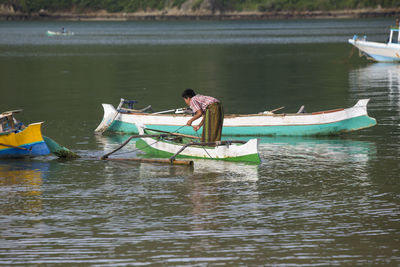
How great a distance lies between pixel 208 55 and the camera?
247 ft

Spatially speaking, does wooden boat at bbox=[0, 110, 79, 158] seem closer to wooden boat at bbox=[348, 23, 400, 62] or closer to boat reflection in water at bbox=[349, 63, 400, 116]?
boat reflection in water at bbox=[349, 63, 400, 116]

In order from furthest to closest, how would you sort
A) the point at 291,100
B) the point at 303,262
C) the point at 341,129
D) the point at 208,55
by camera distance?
the point at 208,55
the point at 291,100
the point at 341,129
the point at 303,262

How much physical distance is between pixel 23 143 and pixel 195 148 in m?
4.82

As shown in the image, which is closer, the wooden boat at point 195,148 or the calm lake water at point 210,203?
the calm lake water at point 210,203

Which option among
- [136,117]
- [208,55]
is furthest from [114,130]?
[208,55]

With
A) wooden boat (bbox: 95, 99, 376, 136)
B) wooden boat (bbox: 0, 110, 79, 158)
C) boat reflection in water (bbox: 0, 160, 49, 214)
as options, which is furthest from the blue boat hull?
boat reflection in water (bbox: 0, 160, 49, 214)

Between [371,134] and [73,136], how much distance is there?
10.2m

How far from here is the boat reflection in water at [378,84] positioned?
34.6 meters

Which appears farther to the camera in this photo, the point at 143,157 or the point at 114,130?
the point at 114,130

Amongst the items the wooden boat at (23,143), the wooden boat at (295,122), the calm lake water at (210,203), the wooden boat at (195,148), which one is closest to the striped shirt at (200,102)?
the wooden boat at (195,148)

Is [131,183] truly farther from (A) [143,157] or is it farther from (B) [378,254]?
(B) [378,254]

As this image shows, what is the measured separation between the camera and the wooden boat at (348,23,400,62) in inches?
2183

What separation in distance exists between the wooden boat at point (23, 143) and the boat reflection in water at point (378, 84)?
15747 millimetres

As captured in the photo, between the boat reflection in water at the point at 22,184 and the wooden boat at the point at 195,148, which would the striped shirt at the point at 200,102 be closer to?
the wooden boat at the point at 195,148
